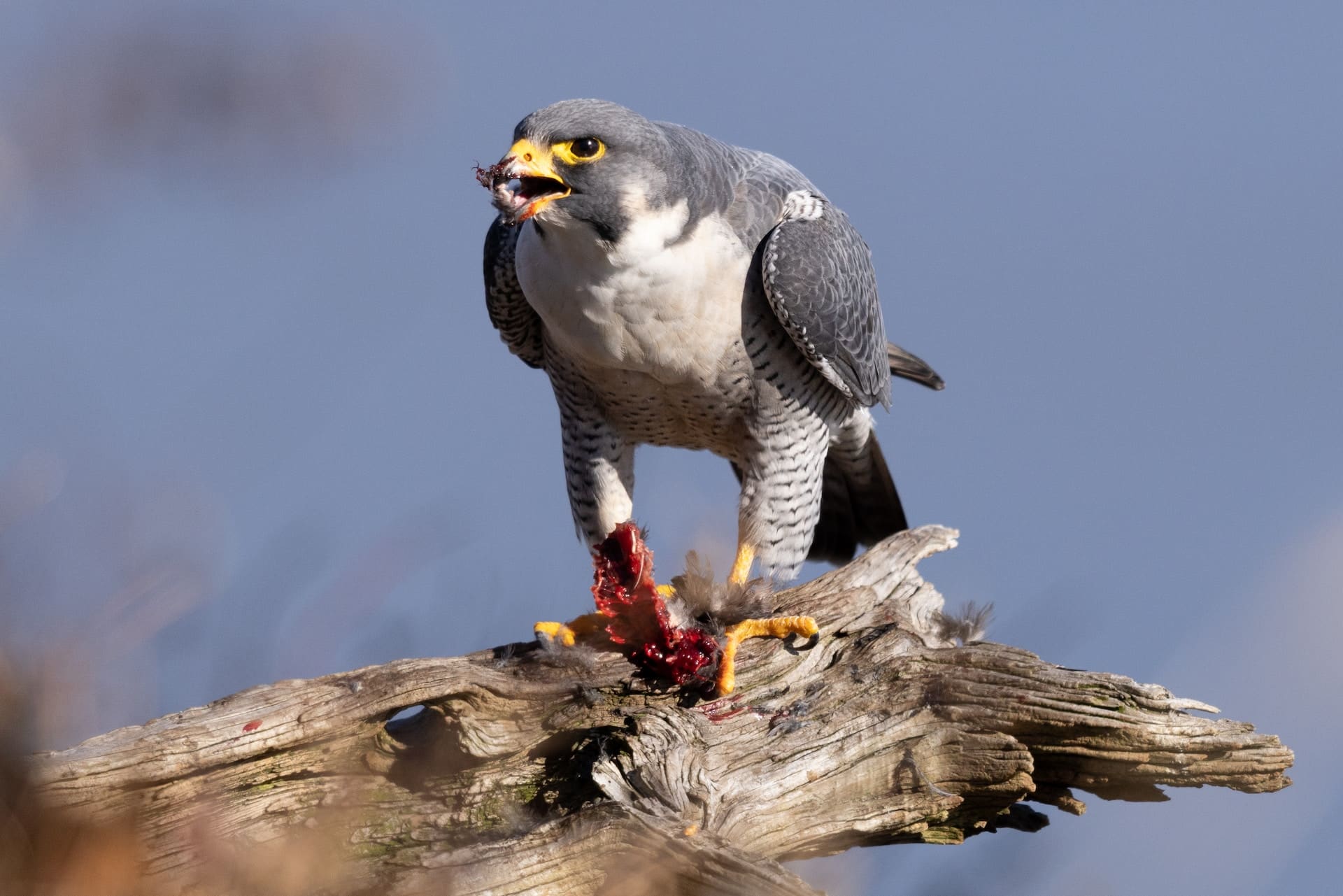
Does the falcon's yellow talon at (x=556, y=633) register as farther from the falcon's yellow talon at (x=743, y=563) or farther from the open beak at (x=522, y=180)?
the open beak at (x=522, y=180)

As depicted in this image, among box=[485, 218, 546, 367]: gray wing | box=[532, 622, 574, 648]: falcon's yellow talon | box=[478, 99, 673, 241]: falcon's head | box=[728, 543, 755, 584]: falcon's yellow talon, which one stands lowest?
box=[532, 622, 574, 648]: falcon's yellow talon

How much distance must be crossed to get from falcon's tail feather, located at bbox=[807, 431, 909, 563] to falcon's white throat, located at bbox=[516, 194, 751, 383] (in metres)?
1.79

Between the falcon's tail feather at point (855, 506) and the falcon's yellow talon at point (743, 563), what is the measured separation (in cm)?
124

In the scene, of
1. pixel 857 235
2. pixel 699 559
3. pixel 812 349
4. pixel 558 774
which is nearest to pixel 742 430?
pixel 812 349

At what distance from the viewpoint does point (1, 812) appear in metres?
1.09

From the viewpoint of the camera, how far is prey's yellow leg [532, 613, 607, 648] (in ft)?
15.1

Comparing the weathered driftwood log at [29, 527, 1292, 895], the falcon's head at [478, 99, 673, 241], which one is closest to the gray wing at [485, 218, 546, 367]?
the falcon's head at [478, 99, 673, 241]

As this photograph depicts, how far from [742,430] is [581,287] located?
3.49 ft

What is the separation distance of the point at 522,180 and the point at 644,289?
629 mm

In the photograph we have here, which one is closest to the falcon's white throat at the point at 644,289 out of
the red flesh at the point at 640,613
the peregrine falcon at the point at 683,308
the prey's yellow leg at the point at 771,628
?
the peregrine falcon at the point at 683,308

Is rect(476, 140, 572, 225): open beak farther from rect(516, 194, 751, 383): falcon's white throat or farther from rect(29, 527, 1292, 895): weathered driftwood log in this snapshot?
rect(29, 527, 1292, 895): weathered driftwood log

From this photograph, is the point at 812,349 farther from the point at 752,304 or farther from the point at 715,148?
the point at 715,148

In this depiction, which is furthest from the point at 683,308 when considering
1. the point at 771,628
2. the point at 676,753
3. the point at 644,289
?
the point at 676,753

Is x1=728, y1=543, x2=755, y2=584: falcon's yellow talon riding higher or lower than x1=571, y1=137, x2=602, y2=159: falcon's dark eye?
lower
